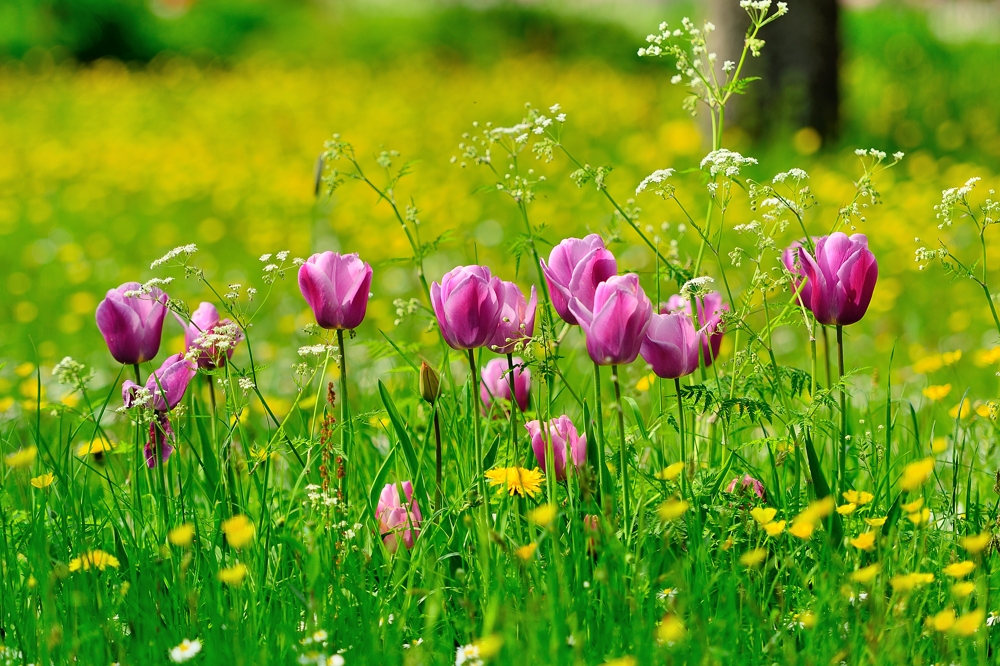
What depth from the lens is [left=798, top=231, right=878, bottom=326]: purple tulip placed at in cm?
183

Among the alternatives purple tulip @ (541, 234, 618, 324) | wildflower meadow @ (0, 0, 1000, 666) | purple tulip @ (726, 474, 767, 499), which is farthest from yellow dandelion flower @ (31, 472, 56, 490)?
purple tulip @ (726, 474, 767, 499)

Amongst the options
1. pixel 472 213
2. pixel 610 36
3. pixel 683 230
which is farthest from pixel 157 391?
pixel 610 36

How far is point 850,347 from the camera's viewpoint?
14.3 feet

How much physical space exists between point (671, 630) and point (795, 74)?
706cm

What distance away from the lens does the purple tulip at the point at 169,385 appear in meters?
1.99

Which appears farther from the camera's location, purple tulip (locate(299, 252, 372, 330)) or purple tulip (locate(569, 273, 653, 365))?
purple tulip (locate(299, 252, 372, 330))

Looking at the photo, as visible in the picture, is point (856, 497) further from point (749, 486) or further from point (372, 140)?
point (372, 140)

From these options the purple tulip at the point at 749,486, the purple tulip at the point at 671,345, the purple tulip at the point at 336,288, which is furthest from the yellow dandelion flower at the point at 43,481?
the purple tulip at the point at 749,486

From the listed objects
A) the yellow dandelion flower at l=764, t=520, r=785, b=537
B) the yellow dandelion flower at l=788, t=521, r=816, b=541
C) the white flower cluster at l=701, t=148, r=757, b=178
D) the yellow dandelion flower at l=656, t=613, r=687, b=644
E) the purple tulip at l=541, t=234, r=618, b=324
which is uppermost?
the white flower cluster at l=701, t=148, r=757, b=178

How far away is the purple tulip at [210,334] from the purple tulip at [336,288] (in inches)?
6.3

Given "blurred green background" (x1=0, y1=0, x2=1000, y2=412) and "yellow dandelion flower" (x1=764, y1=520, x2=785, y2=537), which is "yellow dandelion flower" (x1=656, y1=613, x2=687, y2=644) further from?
"blurred green background" (x1=0, y1=0, x2=1000, y2=412)

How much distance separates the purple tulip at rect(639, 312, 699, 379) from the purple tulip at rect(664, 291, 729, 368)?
2 centimetres

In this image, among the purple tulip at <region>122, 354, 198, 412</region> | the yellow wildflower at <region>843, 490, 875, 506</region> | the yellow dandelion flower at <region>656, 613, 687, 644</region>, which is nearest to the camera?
the yellow dandelion flower at <region>656, 613, 687, 644</region>

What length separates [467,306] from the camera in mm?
1795
